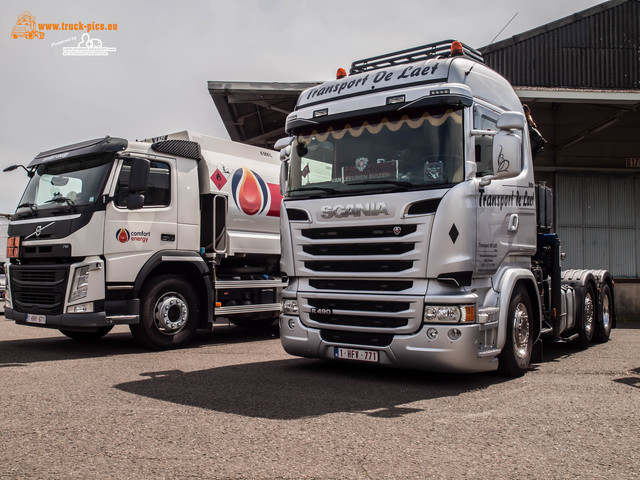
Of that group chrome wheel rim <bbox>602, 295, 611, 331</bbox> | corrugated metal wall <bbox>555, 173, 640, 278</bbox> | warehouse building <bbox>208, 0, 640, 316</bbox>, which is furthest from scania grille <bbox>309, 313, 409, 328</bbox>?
corrugated metal wall <bbox>555, 173, 640, 278</bbox>

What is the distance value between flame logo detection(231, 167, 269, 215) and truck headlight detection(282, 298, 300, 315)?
146 inches

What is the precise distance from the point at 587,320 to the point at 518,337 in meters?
3.59

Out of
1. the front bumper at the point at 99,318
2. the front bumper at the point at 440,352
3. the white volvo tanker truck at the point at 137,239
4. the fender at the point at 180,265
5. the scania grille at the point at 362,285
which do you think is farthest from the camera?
the fender at the point at 180,265

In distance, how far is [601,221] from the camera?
18.6 m

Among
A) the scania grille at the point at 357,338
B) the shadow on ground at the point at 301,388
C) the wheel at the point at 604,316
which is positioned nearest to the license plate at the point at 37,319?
the shadow on ground at the point at 301,388

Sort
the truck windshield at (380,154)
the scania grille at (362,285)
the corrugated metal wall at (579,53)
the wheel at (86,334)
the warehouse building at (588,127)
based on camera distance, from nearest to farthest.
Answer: the truck windshield at (380,154)
the scania grille at (362,285)
the wheel at (86,334)
the warehouse building at (588,127)
the corrugated metal wall at (579,53)

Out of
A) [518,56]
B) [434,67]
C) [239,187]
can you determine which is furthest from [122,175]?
[518,56]

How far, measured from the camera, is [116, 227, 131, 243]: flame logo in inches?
351

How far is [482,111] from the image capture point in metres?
6.87

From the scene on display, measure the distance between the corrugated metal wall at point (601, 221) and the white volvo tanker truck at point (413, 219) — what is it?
11627 millimetres

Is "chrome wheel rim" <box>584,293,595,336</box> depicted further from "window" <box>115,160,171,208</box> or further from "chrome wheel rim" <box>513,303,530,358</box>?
"window" <box>115,160,171,208</box>

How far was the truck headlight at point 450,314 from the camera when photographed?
6.30m

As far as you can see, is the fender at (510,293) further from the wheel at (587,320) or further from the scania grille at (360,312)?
the wheel at (587,320)

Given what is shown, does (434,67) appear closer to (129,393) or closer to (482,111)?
(482,111)
